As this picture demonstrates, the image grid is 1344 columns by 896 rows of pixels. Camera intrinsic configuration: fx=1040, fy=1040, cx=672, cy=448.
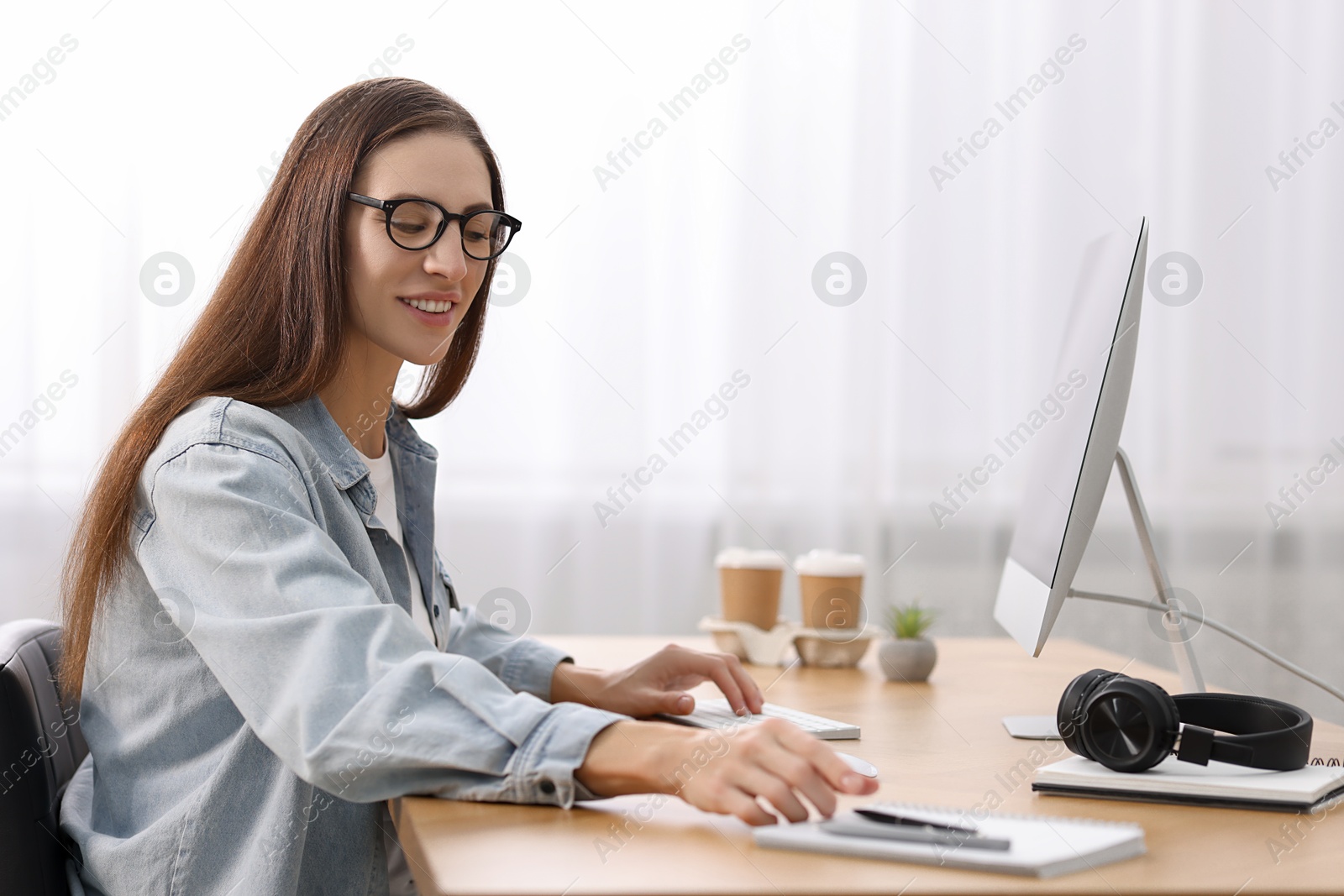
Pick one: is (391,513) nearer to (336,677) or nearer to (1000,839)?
(336,677)

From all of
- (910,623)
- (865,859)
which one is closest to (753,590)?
(910,623)

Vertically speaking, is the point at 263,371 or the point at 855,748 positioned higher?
the point at 263,371

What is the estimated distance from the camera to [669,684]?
1.08m

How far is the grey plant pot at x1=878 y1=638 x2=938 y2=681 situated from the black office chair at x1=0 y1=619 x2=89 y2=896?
915 millimetres

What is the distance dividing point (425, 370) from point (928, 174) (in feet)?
4.62

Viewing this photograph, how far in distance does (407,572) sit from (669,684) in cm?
29

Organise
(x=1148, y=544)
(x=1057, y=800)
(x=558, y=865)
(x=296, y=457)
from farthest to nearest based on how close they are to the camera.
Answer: (x=1148, y=544), (x=296, y=457), (x=1057, y=800), (x=558, y=865)

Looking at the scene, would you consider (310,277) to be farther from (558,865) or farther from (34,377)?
(34,377)

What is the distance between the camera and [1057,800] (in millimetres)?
767

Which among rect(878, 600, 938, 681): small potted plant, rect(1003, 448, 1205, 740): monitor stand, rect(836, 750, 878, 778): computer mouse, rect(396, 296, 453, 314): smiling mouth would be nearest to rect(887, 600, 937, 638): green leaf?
rect(878, 600, 938, 681): small potted plant

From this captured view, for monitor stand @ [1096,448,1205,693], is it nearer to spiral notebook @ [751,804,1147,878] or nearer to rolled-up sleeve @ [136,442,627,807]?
spiral notebook @ [751,804,1147,878]

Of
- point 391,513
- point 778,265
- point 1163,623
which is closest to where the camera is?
point 1163,623

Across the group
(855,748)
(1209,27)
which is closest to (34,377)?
(855,748)

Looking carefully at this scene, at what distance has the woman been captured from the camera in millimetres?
684
